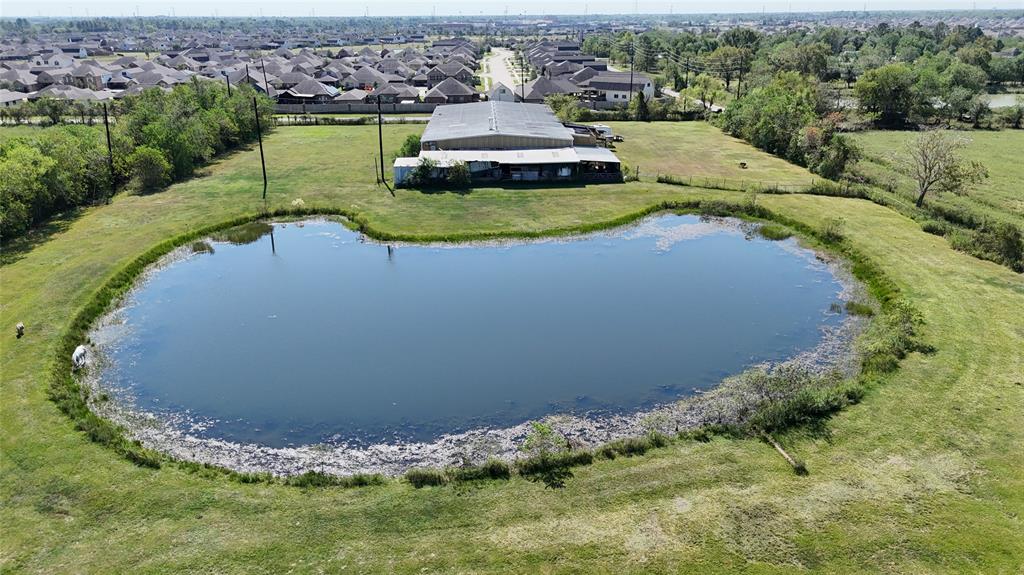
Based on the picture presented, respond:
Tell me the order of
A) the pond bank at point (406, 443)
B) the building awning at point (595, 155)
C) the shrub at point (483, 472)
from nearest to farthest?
the shrub at point (483, 472) → the pond bank at point (406, 443) → the building awning at point (595, 155)

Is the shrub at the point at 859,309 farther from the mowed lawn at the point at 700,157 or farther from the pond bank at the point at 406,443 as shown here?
the mowed lawn at the point at 700,157

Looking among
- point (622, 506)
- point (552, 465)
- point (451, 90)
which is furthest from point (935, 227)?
point (451, 90)

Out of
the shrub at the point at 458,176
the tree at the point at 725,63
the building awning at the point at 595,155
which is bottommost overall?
the shrub at the point at 458,176

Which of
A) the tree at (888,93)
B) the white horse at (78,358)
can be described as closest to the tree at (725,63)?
Result: the tree at (888,93)

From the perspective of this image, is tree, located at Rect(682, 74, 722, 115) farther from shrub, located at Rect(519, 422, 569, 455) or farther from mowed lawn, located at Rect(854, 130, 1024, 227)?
shrub, located at Rect(519, 422, 569, 455)

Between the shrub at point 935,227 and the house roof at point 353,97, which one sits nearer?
the shrub at point 935,227

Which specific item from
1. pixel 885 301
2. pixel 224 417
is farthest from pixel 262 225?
pixel 885 301

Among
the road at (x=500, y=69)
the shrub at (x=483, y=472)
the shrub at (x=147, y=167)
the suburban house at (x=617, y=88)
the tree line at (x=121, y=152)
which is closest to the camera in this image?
the shrub at (x=483, y=472)
